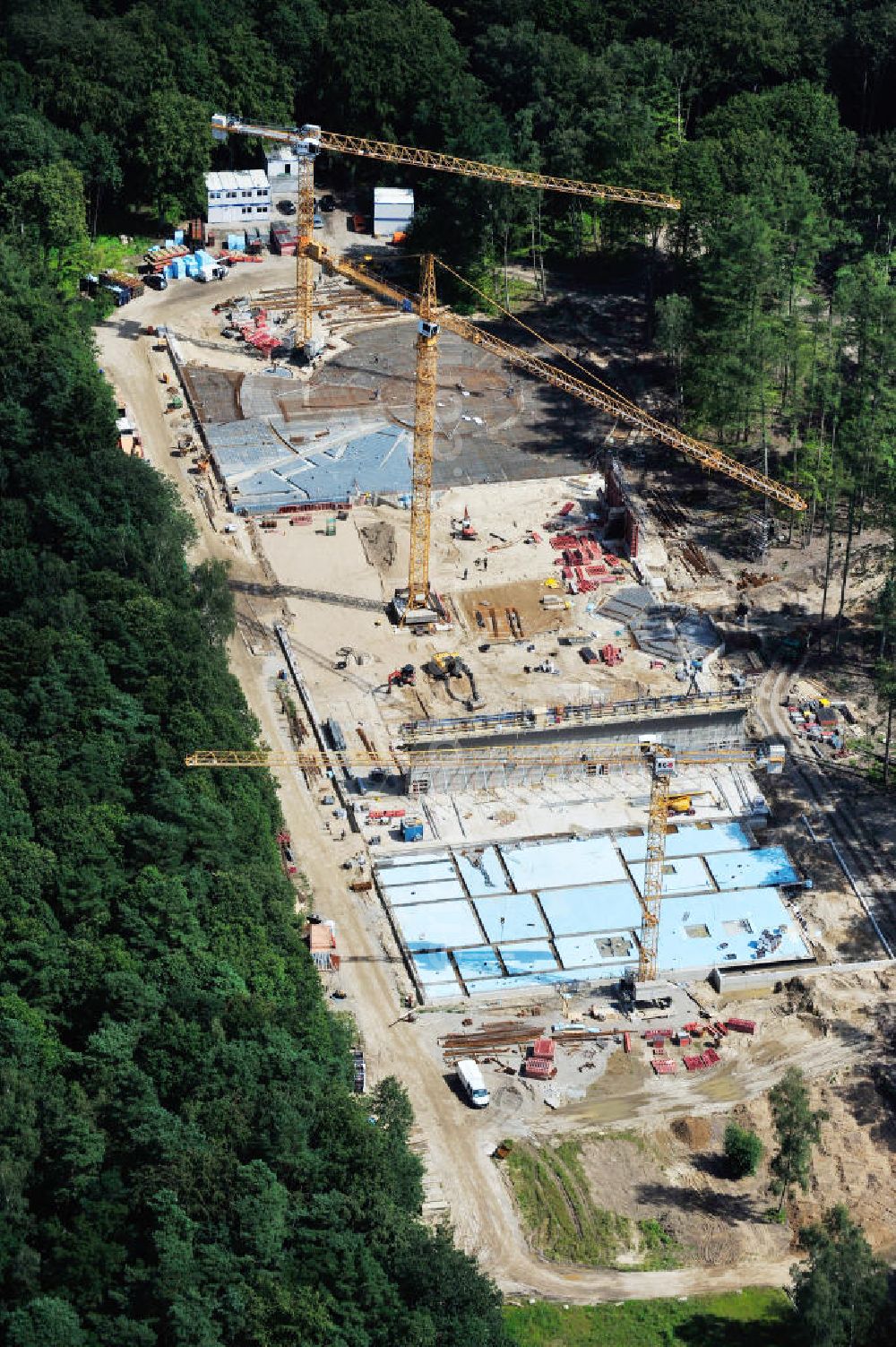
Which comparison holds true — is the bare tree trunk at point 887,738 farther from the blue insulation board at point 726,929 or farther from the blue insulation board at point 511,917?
the blue insulation board at point 511,917

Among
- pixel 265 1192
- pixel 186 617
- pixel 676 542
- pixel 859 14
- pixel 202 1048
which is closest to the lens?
pixel 265 1192

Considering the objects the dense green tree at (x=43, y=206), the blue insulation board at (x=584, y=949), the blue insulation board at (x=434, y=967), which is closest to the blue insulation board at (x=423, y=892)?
the blue insulation board at (x=434, y=967)

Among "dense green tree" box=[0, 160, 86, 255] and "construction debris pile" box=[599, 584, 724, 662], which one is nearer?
"construction debris pile" box=[599, 584, 724, 662]

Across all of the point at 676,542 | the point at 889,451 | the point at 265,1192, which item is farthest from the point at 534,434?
the point at 265,1192

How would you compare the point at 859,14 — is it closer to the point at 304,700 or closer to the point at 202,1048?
the point at 304,700

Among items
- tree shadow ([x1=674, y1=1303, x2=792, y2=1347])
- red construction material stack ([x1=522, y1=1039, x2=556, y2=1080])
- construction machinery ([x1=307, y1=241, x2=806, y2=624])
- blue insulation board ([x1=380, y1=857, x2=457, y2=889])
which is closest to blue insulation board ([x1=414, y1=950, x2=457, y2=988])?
blue insulation board ([x1=380, y1=857, x2=457, y2=889])

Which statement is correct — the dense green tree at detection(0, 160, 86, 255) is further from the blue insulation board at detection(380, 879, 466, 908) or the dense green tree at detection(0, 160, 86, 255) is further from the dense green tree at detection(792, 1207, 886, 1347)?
the dense green tree at detection(792, 1207, 886, 1347)
